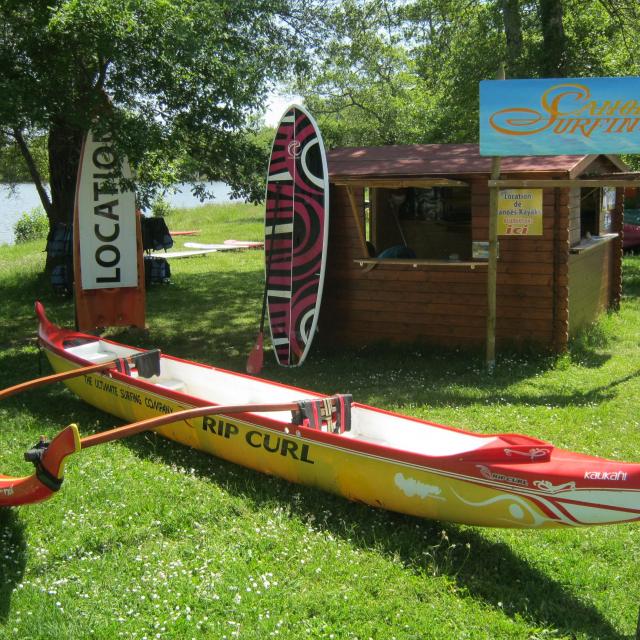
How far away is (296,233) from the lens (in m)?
10.0

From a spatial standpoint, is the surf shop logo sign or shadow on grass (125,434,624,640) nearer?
shadow on grass (125,434,624,640)

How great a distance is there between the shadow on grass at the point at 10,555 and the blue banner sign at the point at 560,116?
5.93 m

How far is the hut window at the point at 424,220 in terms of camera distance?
1146 cm

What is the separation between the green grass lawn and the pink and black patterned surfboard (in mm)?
2050

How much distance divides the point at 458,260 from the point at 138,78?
4.88 m

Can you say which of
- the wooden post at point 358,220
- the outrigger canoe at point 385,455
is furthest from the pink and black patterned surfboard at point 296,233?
the outrigger canoe at point 385,455

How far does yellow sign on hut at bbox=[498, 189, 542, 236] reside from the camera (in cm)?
899

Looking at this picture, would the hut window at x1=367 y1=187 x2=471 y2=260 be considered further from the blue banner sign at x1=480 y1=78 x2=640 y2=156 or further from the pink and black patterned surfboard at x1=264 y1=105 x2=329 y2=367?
the blue banner sign at x1=480 y1=78 x2=640 y2=156

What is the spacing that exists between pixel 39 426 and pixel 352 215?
485cm

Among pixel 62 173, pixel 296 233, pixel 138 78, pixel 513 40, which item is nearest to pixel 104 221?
pixel 138 78

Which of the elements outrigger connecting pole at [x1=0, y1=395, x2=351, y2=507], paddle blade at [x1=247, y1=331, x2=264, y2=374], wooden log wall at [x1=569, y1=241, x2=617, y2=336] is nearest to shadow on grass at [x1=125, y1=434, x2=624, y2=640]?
outrigger connecting pole at [x1=0, y1=395, x2=351, y2=507]

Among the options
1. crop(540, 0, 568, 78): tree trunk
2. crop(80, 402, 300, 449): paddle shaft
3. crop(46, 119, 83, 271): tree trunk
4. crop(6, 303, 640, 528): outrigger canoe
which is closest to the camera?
crop(6, 303, 640, 528): outrigger canoe

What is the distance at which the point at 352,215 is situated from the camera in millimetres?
10102

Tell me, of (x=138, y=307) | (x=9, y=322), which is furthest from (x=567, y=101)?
(x=9, y=322)
